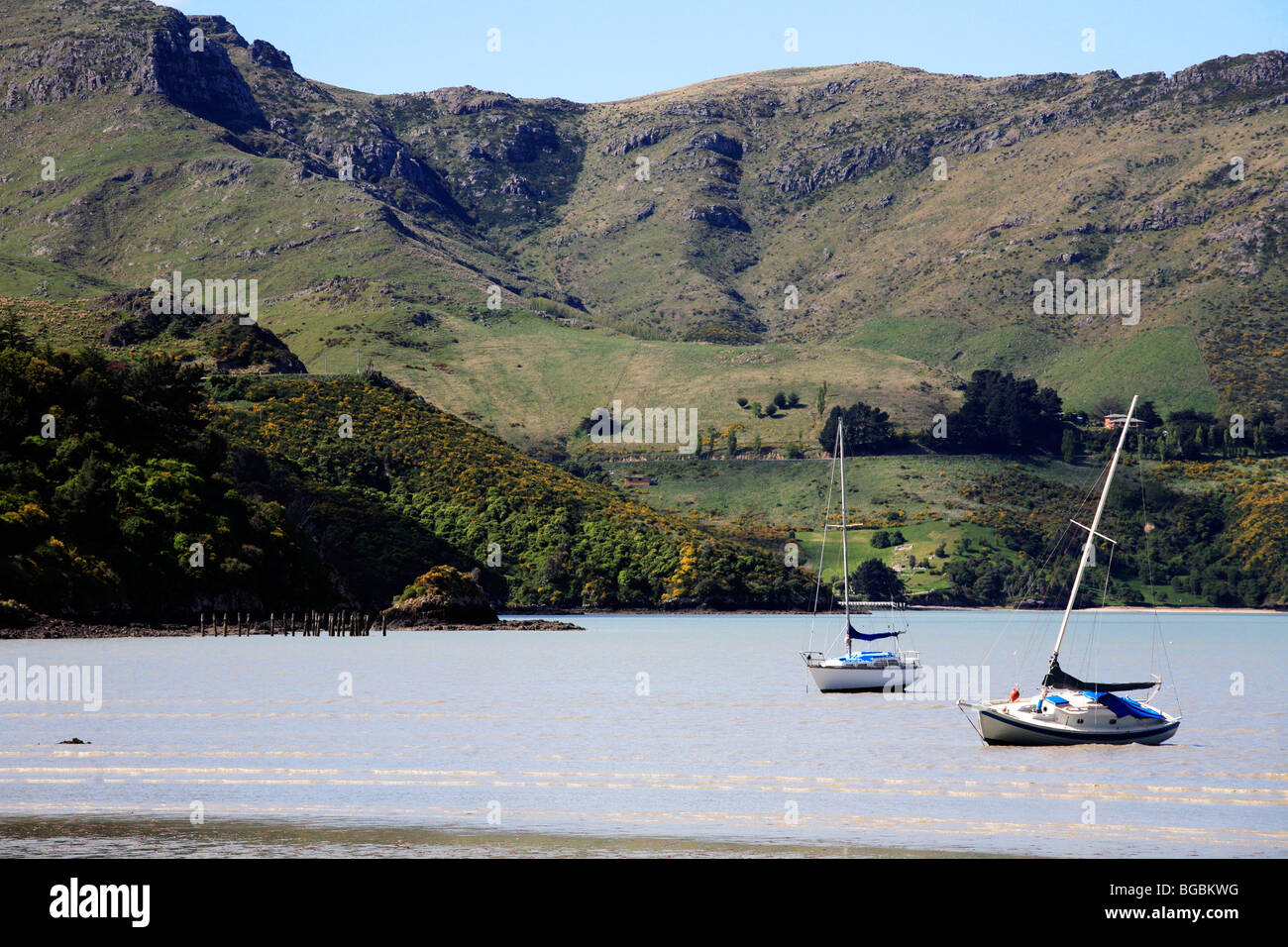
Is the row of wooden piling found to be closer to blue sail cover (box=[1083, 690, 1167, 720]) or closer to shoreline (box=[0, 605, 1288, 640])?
shoreline (box=[0, 605, 1288, 640])

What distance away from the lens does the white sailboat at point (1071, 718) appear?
42500 millimetres

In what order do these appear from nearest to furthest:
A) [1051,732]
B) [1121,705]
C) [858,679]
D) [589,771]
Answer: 1. [589,771]
2. [1051,732]
3. [1121,705]
4. [858,679]

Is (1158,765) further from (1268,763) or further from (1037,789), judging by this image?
(1037,789)

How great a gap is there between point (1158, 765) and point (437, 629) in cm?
9368

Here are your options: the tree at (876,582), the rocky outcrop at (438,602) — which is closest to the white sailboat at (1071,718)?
the rocky outcrop at (438,602)

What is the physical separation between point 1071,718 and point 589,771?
586 inches

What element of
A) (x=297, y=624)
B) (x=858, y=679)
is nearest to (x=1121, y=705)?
(x=858, y=679)

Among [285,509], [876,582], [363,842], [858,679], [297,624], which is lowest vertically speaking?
[876,582]

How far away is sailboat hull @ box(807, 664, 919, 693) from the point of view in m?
66.8

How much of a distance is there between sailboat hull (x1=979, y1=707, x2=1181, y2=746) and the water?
2.04 ft

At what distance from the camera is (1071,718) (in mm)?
42562

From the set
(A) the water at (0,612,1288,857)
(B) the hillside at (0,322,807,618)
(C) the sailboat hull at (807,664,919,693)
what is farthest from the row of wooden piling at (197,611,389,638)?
(C) the sailboat hull at (807,664,919,693)

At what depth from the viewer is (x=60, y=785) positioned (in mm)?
35031

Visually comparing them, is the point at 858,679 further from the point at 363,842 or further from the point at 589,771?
the point at 363,842
